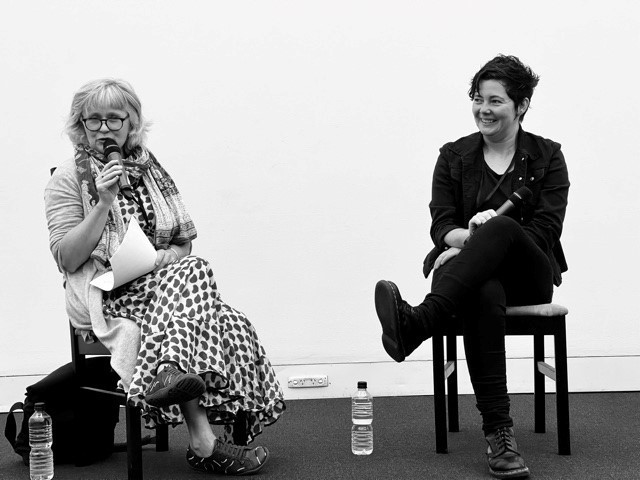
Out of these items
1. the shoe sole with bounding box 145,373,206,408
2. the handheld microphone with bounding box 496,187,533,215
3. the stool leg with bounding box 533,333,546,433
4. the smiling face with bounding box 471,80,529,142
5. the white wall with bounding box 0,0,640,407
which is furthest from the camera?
the white wall with bounding box 0,0,640,407

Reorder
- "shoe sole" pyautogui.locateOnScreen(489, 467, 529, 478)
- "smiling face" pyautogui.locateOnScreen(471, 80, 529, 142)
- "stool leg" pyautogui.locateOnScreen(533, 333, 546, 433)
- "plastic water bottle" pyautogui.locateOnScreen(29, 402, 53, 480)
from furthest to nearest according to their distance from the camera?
"stool leg" pyautogui.locateOnScreen(533, 333, 546, 433), "smiling face" pyautogui.locateOnScreen(471, 80, 529, 142), "plastic water bottle" pyautogui.locateOnScreen(29, 402, 53, 480), "shoe sole" pyautogui.locateOnScreen(489, 467, 529, 478)

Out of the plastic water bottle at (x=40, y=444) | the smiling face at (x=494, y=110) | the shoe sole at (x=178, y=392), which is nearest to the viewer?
the shoe sole at (x=178, y=392)

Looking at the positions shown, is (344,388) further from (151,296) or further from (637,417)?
(151,296)

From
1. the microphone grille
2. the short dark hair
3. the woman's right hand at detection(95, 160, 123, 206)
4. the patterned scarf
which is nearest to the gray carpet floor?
the patterned scarf

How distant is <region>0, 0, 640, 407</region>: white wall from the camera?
→ 356cm

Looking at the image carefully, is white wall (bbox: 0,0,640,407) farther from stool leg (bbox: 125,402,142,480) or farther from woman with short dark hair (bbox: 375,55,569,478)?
stool leg (bbox: 125,402,142,480)

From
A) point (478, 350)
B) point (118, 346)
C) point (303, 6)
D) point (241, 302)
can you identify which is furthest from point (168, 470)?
point (303, 6)

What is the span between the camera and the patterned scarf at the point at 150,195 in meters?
2.43

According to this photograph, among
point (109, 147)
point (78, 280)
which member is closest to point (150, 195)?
point (109, 147)

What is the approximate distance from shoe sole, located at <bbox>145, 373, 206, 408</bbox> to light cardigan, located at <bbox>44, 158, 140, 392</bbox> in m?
0.22

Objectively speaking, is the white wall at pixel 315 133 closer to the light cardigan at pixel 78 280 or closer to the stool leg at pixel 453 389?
the stool leg at pixel 453 389

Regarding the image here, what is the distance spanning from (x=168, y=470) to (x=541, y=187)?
4.34ft

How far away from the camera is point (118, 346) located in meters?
2.28

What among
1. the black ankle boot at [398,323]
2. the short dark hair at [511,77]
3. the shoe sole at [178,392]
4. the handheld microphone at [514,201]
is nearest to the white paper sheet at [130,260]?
the shoe sole at [178,392]
